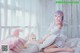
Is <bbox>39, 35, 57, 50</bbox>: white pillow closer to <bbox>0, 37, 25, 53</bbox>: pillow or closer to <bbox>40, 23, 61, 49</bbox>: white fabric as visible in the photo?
<bbox>40, 23, 61, 49</bbox>: white fabric

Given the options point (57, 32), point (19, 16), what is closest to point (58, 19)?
point (57, 32)

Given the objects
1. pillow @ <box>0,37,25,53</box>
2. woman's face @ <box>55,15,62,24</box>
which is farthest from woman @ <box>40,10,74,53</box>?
pillow @ <box>0,37,25,53</box>

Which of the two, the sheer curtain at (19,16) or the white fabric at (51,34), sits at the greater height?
the sheer curtain at (19,16)

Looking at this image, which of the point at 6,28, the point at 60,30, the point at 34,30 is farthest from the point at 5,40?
the point at 60,30

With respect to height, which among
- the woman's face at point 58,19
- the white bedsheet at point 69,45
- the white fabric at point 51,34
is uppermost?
the woman's face at point 58,19

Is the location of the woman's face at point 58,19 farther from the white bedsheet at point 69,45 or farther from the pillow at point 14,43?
the pillow at point 14,43

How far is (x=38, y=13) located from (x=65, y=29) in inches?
6.9

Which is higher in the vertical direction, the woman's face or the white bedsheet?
the woman's face

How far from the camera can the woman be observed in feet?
3.93

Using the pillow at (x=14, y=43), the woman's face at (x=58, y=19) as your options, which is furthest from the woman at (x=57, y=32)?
the pillow at (x=14, y=43)

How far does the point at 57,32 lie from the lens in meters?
1.23

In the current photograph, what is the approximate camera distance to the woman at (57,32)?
1.20 metres

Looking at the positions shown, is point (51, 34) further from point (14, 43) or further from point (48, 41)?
point (14, 43)

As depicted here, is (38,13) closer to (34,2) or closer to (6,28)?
(34,2)
